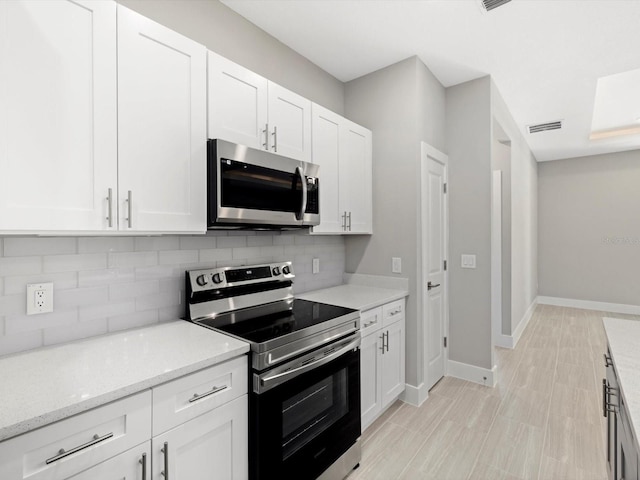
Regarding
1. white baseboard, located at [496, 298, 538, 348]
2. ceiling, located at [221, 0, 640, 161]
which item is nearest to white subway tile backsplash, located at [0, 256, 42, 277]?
ceiling, located at [221, 0, 640, 161]

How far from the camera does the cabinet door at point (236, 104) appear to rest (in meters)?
1.70

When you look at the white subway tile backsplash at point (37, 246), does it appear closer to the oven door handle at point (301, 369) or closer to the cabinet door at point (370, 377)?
the oven door handle at point (301, 369)

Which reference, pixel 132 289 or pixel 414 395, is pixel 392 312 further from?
pixel 132 289

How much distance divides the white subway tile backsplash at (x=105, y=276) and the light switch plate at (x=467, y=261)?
2.78m

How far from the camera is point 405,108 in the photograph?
2764 millimetres

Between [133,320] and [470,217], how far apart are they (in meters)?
2.87

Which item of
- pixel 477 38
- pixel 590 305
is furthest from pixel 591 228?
pixel 477 38

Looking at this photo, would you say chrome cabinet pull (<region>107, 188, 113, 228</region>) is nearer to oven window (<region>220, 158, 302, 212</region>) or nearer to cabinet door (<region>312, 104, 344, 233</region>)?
oven window (<region>220, 158, 302, 212</region>)

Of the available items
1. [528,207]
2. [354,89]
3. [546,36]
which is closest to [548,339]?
[528,207]

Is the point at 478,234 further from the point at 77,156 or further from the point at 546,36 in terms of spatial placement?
the point at 77,156

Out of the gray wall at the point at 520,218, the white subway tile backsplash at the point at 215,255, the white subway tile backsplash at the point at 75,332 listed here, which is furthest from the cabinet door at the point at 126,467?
the gray wall at the point at 520,218

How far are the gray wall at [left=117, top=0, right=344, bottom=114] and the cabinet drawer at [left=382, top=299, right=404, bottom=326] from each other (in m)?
1.85

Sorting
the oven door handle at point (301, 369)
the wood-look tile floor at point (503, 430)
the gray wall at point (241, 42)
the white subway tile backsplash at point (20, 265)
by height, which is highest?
the gray wall at point (241, 42)

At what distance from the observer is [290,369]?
60.3 inches
